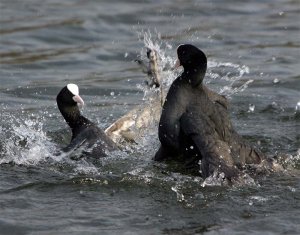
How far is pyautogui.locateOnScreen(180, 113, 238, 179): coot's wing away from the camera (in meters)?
6.90

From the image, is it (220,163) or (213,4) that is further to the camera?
(213,4)

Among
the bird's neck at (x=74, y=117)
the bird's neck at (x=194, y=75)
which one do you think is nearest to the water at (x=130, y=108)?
the bird's neck at (x=74, y=117)

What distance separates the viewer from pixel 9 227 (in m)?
6.18

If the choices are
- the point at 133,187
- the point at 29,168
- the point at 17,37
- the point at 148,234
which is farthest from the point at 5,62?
the point at 148,234

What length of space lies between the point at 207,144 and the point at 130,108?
2663 millimetres

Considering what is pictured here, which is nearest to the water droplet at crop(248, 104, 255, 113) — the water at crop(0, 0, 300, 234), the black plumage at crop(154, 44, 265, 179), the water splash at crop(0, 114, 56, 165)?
the water at crop(0, 0, 300, 234)

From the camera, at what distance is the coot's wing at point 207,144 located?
6.90 m

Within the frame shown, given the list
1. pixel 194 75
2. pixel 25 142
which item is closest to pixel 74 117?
pixel 25 142

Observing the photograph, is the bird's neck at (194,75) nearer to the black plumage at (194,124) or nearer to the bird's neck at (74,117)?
the black plumage at (194,124)

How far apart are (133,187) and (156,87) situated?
4.06 ft

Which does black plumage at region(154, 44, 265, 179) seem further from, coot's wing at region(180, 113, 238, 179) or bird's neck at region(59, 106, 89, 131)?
bird's neck at region(59, 106, 89, 131)

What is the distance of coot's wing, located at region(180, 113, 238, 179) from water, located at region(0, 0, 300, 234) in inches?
5.5

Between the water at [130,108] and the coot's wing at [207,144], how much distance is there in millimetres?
141

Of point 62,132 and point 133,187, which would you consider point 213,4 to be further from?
point 133,187
